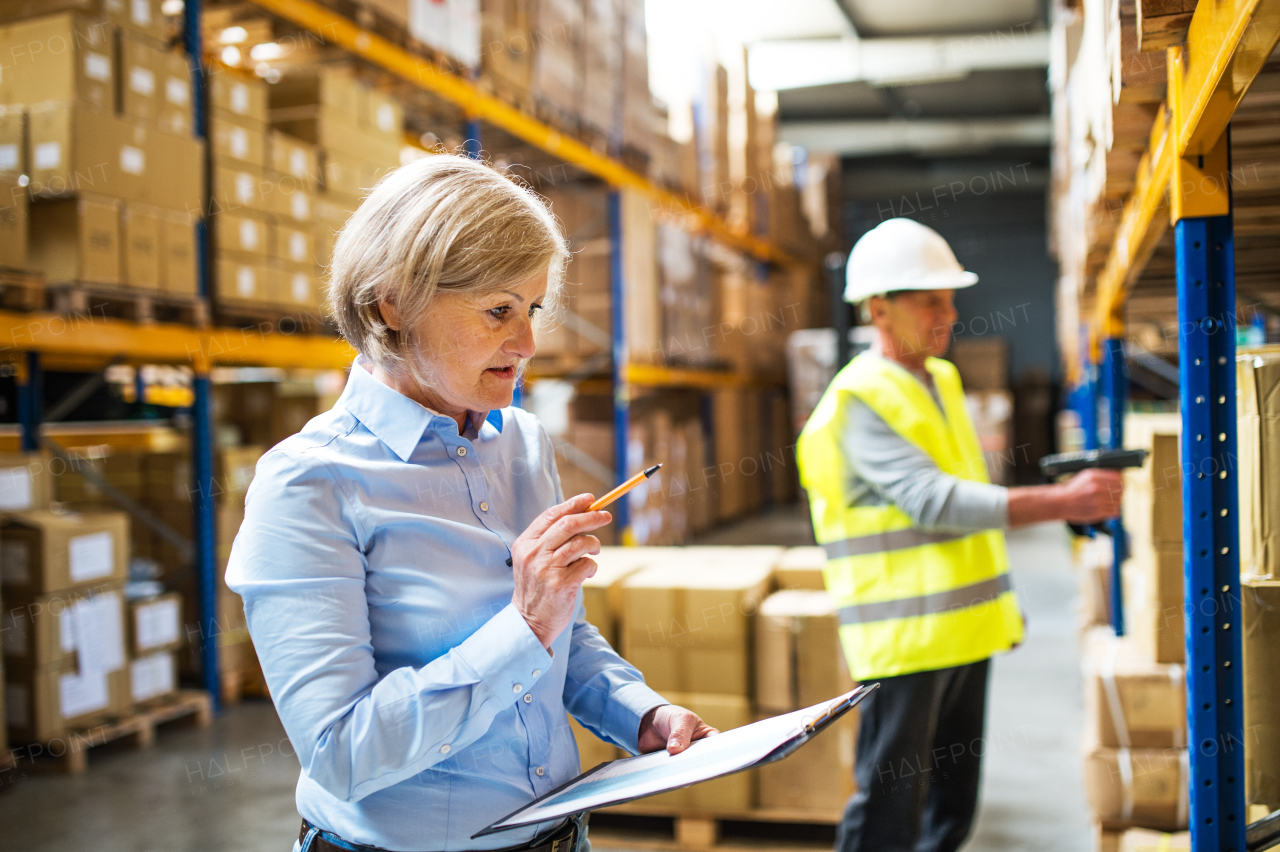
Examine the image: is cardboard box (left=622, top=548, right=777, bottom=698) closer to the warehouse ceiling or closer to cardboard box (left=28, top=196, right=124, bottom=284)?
cardboard box (left=28, top=196, right=124, bottom=284)

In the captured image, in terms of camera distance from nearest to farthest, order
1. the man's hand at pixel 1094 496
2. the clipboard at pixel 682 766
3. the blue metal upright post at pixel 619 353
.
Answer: the clipboard at pixel 682 766 → the man's hand at pixel 1094 496 → the blue metal upright post at pixel 619 353

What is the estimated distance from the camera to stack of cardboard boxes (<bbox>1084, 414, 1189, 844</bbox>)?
2826mm

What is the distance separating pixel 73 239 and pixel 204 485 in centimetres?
138

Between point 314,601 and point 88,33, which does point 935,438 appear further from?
point 88,33

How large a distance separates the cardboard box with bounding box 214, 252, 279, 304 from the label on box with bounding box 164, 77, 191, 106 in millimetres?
735

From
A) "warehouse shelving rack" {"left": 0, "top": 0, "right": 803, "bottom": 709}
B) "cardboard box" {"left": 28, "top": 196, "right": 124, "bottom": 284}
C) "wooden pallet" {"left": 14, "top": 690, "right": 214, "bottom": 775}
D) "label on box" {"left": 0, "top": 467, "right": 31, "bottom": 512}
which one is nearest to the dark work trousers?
"warehouse shelving rack" {"left": 0, "top": 0, "right": 803, "bottom": 709}

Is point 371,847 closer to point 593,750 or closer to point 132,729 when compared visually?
point 593,750

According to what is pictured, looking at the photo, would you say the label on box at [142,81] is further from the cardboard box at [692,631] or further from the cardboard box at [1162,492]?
the cardboard box at [1162,492]

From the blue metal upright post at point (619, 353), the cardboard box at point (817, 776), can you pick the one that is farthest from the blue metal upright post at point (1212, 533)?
the blue metal upright post at point (619, 353)

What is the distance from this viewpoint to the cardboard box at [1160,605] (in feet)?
9.21

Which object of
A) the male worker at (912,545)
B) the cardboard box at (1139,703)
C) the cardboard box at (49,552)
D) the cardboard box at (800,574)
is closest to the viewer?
the male worker at (912,545)

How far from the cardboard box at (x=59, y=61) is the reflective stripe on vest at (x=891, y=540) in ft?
12.2

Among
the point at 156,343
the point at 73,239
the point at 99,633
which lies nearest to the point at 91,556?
the point at 99,633

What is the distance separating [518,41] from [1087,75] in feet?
15.3
